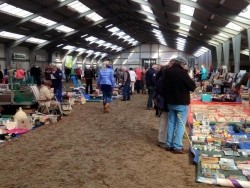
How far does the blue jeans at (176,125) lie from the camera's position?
5.45 meters

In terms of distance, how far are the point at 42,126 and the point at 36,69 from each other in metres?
13.9

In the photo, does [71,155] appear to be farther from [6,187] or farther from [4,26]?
[4,26]

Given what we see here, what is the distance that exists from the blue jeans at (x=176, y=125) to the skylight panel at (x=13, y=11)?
13.4 m

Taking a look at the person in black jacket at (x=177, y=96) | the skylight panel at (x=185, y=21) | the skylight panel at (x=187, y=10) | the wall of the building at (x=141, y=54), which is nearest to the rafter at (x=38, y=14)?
the skylight panel at (x=187, y=10)

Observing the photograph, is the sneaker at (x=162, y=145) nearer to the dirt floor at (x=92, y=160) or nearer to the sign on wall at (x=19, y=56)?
the dirt floor at (x=92, y=160)

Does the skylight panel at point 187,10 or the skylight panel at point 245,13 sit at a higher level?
the skylight panel at point 187,10

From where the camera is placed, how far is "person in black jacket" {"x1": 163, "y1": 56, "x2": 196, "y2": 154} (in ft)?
17.6

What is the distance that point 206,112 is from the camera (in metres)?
8.77

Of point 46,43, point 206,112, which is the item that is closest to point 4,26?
point 46,43

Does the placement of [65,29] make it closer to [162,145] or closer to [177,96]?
[162,145]

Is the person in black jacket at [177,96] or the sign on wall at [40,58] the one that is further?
the sign on wall at [40,58]

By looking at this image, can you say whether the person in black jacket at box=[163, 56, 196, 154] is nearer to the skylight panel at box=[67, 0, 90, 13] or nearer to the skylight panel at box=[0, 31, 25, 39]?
the skylight panel at box=[67, 0, 90, 13]

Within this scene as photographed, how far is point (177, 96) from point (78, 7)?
1597 cm

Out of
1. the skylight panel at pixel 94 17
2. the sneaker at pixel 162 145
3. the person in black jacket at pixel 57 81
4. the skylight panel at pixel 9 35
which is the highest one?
the skylight panel at pixel 94 17
